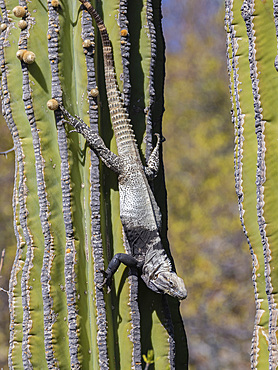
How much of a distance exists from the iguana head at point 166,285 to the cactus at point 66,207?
72 millimetres

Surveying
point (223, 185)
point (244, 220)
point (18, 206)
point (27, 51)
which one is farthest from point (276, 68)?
point (223, 185)

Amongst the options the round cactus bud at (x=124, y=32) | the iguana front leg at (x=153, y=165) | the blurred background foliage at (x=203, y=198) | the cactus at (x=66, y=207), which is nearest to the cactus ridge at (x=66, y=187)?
the cactus at (x=66, y=207)

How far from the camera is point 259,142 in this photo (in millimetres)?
2002

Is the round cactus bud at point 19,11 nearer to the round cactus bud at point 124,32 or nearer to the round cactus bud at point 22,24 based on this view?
the round cactus bud at point 22,24

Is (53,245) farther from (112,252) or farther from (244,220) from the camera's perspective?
(244,220)

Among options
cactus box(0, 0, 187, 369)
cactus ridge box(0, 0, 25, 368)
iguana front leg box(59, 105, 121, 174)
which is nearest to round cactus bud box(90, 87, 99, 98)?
cactus box(0, 0, 187, 369)

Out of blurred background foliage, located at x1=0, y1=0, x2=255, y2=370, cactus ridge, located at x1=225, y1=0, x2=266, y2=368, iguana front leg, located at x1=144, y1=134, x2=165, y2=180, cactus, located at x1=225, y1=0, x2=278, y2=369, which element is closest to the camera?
cactus, located at x1=225, y1=0, x2=278, y2=369

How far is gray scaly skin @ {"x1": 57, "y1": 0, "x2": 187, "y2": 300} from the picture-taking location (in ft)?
7.30

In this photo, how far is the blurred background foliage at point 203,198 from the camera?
18.5 feet

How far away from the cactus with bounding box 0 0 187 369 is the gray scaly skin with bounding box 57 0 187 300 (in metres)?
0.05

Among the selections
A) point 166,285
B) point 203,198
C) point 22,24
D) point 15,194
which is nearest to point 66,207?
point 15,194

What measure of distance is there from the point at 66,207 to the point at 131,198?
0.89ft

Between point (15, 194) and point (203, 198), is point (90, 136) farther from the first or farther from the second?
point (203, 198)

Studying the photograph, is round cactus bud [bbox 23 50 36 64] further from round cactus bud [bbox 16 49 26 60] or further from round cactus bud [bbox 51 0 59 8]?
round cactus bud [bbox 51 0 59 8]
